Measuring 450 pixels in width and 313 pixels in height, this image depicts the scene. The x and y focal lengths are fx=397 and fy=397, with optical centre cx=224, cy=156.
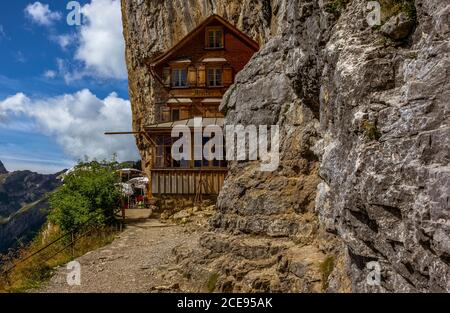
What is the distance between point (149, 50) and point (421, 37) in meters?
38.9

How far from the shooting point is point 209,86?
3064 cm

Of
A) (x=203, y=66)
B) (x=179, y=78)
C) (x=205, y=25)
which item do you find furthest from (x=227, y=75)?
(x=205, y=25)

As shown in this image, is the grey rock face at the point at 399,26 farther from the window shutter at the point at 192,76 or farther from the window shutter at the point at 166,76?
the window shutter at the point at 166,76

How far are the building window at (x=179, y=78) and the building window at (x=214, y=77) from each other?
6.54 feet

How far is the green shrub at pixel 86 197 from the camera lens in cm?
2103

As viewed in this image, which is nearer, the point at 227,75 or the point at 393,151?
the point at 393,151

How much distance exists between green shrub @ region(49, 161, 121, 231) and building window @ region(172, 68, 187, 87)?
33.5 ft

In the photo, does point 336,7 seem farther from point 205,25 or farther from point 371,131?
point 205,25

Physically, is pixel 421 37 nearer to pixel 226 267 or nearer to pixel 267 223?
pixel 267 223

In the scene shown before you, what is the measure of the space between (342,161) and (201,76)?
2330cm

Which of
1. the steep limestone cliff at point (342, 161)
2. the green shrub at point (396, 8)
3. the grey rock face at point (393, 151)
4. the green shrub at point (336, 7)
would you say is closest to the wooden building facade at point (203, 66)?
the steep limestone cliff at point (342, 161)

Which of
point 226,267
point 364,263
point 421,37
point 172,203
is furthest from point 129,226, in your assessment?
point 421,37

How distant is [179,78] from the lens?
102 feet

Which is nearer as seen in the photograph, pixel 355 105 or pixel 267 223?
pixel 355 105
